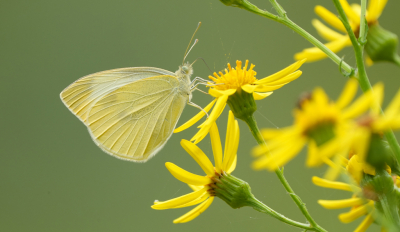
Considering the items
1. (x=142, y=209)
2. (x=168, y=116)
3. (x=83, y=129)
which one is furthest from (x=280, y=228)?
(x=83, y=129)

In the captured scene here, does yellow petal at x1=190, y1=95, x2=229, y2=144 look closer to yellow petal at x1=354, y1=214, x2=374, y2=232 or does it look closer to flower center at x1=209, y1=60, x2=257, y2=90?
flower center at x1=209, y1=60, x2=257, y2=90

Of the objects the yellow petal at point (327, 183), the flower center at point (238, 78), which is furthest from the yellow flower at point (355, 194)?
the flower center at point (238, 78)

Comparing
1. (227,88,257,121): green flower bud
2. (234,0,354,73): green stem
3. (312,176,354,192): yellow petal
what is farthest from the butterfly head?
(312,176,354,192): yellow petal

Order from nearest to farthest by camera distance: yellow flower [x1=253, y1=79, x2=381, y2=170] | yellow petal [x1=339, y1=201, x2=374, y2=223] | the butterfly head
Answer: yellow flower [x1=253, y1=79, x2=381, y2=170], yellow petal [x1=339, y1=201, x2=374, y2=223], the butterfly head

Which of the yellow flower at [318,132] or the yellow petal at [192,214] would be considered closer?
the yellow flower at [318,132]

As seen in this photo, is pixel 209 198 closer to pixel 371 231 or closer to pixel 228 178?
pixel 228 178

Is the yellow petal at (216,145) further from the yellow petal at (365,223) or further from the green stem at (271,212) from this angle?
the yellow petal at (365,223)

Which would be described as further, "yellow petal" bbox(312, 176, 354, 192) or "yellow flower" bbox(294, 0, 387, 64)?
"yellow flower" bbox(294, 0, 387, 64)
